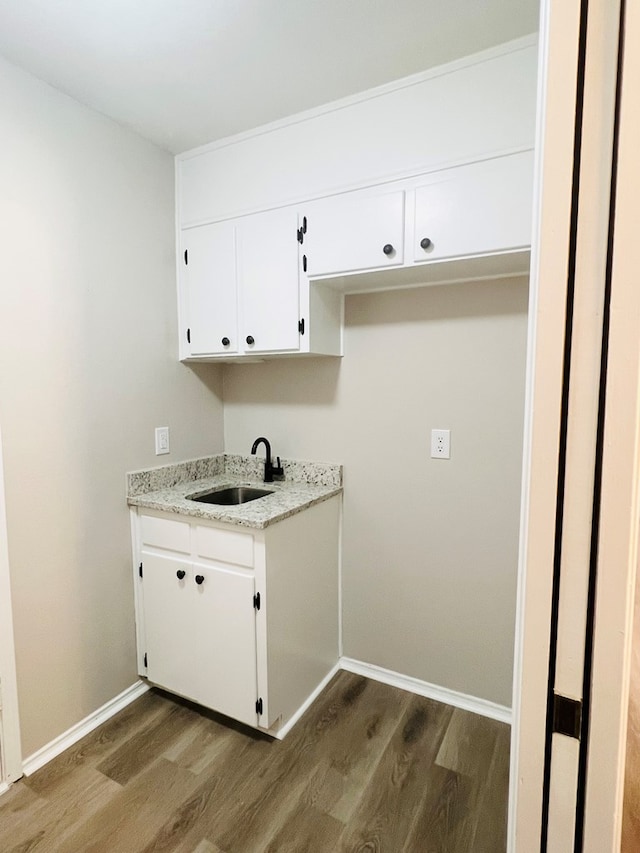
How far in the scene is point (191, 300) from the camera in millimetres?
2225

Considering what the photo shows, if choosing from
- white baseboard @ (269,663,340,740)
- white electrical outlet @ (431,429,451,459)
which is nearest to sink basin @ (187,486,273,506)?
white electrical outlet @ (431,429,451,459)

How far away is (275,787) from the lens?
1.62 meters

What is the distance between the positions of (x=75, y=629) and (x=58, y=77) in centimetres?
213

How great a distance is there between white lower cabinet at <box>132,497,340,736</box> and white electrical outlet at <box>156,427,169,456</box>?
0.32 metres

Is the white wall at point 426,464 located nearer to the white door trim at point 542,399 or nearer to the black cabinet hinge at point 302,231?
the black cabinet hinge at point 302,231

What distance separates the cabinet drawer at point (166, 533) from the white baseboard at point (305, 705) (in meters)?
0.84

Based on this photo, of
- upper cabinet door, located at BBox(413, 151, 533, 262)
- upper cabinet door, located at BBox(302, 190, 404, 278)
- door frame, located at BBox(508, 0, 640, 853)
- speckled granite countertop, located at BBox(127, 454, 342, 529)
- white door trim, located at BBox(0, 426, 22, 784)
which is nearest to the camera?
door frame, located at BBox(508, 0, 640, 853)

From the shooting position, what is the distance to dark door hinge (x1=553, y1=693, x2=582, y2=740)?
55cm

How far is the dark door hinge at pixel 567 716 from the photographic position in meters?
0.55

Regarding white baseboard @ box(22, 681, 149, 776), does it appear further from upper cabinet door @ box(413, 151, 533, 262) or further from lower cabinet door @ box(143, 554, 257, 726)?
upper cabinet door @ box(413, 151, 533, 262)

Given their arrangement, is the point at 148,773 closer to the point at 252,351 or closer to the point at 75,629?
the point at 75,629

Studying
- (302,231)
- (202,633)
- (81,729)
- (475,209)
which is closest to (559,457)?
(475,209)

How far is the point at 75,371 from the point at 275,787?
1.75 metres

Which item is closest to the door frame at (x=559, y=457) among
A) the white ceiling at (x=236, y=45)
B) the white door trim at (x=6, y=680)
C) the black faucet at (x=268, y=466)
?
the white ceiling at (x=236, y=45)
